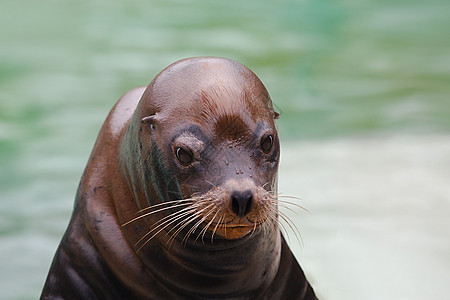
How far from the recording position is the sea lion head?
2.62 m

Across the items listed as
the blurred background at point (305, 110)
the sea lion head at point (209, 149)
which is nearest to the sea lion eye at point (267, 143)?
the sea lion head at point (209, 149)

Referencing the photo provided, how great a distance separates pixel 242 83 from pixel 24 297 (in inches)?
71.6

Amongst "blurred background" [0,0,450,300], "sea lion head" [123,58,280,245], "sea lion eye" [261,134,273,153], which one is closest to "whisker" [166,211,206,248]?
"sea lion head" [123,58,280,245]

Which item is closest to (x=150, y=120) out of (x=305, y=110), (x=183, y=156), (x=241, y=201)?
(x=183, y=156)

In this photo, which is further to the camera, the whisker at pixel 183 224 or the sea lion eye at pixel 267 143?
the sea lion eye at pixel 267 143

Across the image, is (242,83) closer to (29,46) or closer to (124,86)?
(124,86)

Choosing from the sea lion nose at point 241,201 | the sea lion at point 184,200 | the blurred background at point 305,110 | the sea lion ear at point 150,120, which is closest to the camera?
the sea lion nose at point 241,201

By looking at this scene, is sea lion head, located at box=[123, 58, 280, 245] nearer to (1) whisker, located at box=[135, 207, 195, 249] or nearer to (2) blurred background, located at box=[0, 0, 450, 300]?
(1) whisker, located at box=[135, 207, 195, 249]

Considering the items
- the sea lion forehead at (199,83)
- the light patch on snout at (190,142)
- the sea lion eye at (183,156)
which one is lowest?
the sea lion eye at (183,156)

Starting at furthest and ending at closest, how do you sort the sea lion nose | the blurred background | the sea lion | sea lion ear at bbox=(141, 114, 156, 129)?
the blurred background, sea lion ear at bbox=(141, 114, 156, 129), the sea lion, the sea lion nose

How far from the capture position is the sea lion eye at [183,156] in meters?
2.71

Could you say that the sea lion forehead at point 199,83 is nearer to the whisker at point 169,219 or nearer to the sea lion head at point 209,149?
the sea lion head at point 209,149

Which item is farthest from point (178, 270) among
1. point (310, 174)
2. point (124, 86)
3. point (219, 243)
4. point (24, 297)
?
point (124, 86)

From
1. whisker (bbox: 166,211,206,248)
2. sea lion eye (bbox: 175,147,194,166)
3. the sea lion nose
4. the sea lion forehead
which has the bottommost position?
whisker (bbox: 166,211,206,248)
